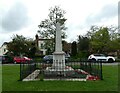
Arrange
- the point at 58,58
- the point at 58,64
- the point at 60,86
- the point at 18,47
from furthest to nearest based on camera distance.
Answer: the point at 18,47 → the point at 58,58 → the point at 58,64 → the point at 60,86

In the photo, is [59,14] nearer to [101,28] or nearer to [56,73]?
[101,28]

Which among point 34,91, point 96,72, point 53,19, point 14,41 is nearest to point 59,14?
point 53,19

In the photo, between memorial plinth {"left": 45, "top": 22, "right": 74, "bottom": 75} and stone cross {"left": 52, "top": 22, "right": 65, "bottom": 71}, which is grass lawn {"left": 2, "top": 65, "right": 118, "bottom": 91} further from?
stone cross {"left": 52, "top": 22, "right": 65, "bottom": 71}

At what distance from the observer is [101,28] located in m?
67.2

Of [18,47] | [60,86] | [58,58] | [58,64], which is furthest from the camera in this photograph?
[18,47]

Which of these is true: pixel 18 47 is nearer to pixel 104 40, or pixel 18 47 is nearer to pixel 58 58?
pixel 104 40

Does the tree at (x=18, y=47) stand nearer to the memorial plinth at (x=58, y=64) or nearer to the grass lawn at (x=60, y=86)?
the memorial plinth at (x=58, y=64)

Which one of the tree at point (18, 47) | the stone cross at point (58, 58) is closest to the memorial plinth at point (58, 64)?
the stone cross at point (58, 58)

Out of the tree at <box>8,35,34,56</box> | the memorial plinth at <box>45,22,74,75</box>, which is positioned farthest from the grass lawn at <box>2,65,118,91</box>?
the tree at <box>8,35,34,56</box>

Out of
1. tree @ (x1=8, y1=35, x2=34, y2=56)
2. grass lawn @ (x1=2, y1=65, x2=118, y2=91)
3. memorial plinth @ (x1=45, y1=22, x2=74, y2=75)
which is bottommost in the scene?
grass lawn @ (x1=2, y1=65, x2=118, y2=91)

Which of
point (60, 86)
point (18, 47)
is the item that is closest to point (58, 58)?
point (60, 86)

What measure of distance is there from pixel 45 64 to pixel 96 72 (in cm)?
463

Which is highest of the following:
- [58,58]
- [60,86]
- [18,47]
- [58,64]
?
[18,47]

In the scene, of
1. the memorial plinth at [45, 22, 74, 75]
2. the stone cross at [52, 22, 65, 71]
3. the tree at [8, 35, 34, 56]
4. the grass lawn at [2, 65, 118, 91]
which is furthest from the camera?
the tree at [8, 35, 34, 56]
